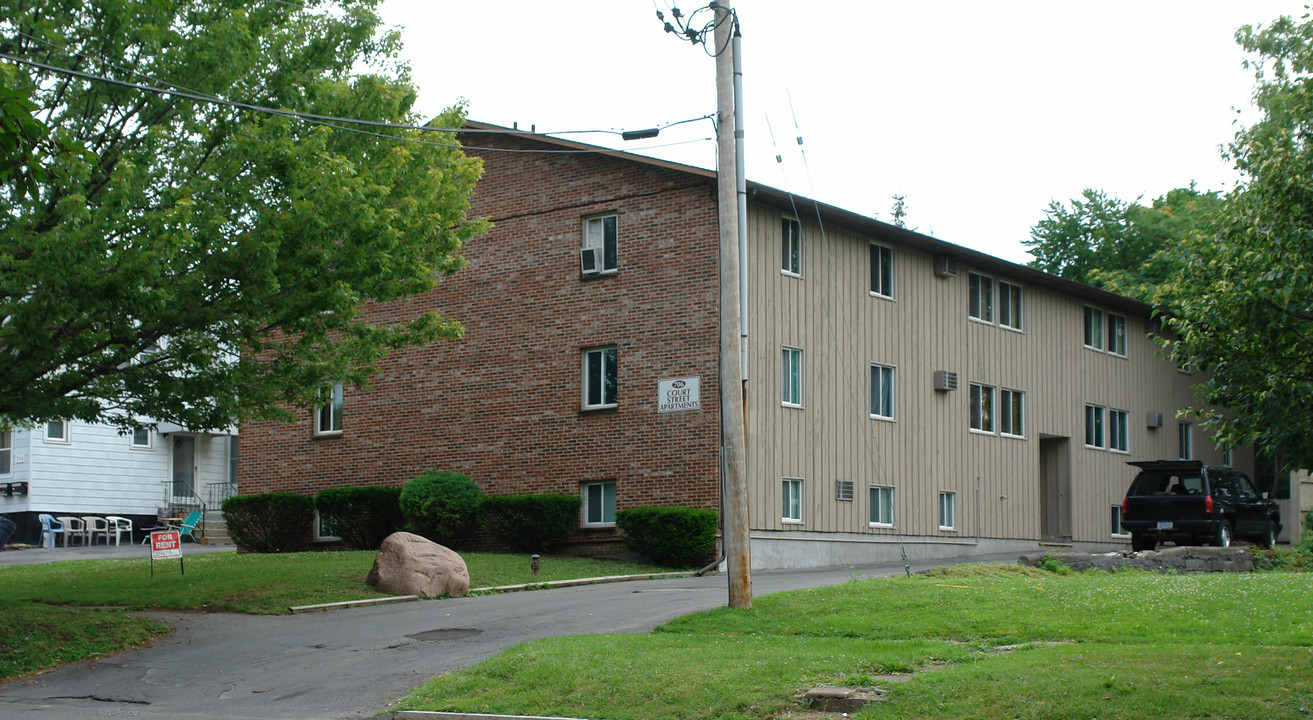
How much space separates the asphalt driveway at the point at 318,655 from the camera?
11.7 m

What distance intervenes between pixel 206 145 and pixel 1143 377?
2905cm

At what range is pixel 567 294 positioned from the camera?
26641 mm

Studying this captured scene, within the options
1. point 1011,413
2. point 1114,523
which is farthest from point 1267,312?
point 1114,523

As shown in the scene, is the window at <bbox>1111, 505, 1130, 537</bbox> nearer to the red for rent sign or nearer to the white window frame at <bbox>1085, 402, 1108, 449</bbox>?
the white window frame at <bbox>1085, 402, 1108, 449</bbox>

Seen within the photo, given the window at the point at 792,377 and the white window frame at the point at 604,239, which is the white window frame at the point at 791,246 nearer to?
the window at the point at 792,377

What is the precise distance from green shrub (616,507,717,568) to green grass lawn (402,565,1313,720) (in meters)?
7.92

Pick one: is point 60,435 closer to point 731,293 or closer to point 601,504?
point 601,504

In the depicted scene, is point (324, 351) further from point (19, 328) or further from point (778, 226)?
point (778, 226)

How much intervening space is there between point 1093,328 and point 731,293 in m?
22.8

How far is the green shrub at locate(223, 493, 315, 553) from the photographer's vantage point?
96.8 feet

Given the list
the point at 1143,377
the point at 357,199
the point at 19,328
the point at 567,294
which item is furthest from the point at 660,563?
the point at 1143,377

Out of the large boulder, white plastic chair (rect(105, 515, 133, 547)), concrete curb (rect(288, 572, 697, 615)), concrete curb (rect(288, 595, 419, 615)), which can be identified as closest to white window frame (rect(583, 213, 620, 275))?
concrete curb (rect(288, 572, 697, 615))

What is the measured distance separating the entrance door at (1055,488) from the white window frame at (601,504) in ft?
42.0

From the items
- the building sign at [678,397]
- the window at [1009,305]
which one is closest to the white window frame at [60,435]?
the window at [1009,305]
